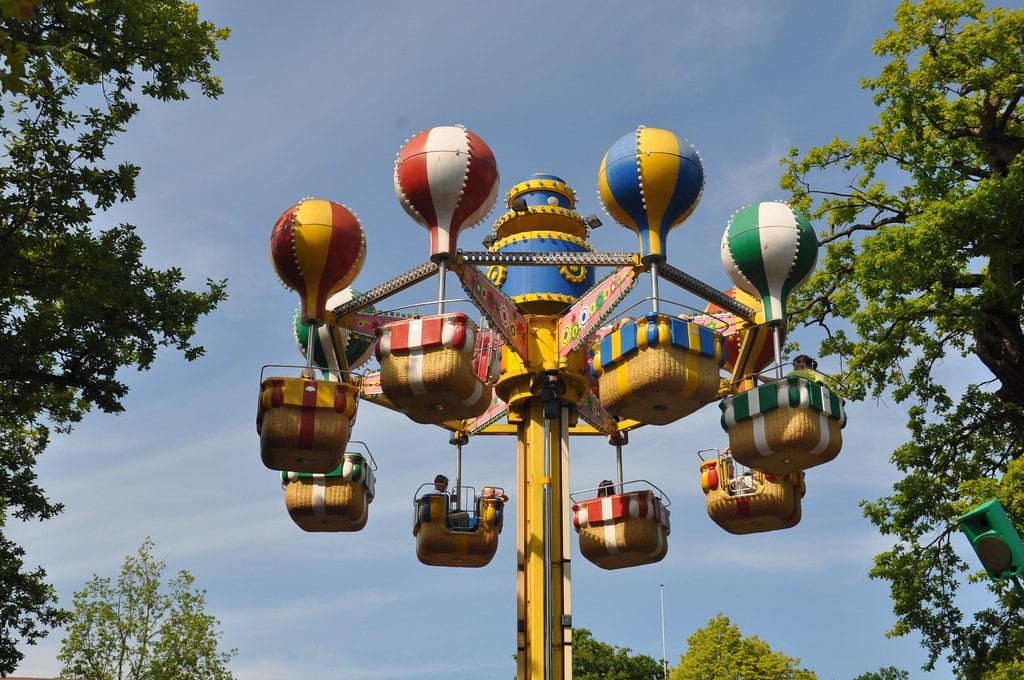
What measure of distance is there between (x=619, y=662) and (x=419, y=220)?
32.2 m

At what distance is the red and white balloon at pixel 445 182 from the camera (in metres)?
12.3

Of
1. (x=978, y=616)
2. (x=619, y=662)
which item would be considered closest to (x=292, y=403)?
(x=978, y=616)

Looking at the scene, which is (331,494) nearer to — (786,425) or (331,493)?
(331,493)

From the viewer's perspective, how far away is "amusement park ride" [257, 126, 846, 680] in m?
12.0

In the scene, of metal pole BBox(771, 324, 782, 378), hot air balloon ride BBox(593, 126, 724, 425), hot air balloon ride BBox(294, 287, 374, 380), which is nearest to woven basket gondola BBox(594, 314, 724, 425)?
hot air balloon ride BBox(593, 126, 724, 425)

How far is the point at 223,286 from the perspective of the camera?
1414cm

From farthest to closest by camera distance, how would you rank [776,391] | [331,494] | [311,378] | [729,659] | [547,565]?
[729,659] → [331,494] → [547,565] → [311,378] → [776,391]

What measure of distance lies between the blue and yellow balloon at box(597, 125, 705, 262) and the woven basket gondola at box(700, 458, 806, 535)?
3563 mm

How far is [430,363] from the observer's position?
1171 centimetres

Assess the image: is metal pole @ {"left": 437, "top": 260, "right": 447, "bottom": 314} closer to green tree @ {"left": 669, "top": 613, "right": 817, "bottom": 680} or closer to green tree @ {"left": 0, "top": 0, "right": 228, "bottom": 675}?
green tree @ {"left": 0, "top": 0, "right": 228, "bottom": 675}

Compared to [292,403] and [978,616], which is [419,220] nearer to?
[292,403]

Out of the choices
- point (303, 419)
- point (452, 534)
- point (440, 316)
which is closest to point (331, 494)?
point (452, 534)

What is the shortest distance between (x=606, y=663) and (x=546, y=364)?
96.0 ft

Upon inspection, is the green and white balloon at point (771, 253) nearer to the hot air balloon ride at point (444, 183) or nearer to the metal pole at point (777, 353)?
the metal pole at point (777, 353)
